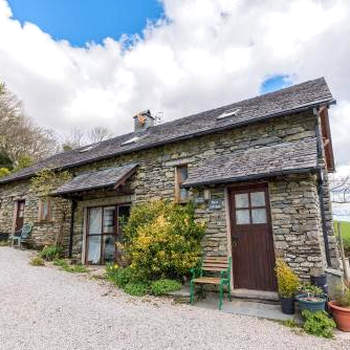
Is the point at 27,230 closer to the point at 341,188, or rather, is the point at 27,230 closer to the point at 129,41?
the point at 129,41

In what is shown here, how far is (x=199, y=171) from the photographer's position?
23.6ft

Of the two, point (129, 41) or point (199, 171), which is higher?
point (129, 41)

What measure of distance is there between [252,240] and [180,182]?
117 inches

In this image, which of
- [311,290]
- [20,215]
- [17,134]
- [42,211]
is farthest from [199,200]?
[17,134]

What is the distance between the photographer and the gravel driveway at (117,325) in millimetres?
3695

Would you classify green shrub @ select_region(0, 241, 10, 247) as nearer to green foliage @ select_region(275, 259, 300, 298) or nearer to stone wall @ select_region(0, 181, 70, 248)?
stone wall @ select_region(0, 181, 70, 248)

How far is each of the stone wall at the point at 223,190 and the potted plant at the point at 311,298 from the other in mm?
421

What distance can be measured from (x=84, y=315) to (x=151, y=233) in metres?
2.38

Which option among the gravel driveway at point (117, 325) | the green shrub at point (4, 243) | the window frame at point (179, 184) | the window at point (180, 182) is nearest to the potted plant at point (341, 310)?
the gravel driveway at point (117, 325)

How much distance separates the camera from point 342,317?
14.4 feet

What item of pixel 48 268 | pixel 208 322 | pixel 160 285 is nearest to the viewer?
pixel 208 322

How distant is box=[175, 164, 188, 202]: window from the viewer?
805cm

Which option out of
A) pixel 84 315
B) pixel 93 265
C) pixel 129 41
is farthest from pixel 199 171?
pixel 129 41

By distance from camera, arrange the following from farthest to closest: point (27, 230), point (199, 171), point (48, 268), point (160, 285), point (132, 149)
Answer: point (27, 230) → point (132, 149) → point (48, 268) → point (199, 171) → point (160, 285)
